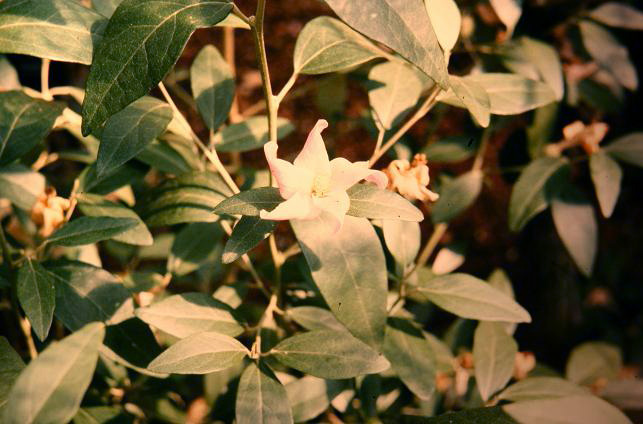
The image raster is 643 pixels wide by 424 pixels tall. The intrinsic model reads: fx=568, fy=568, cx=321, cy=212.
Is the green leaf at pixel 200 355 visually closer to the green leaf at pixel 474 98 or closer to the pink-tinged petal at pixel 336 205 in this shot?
the pink-tinged petal at pixel 336 205

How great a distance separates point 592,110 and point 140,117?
42.1 inches

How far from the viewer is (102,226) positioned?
0.71 metres

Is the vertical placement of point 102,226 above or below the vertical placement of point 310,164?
below

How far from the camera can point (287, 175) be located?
574 mm

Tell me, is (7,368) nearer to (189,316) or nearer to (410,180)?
(189,316)

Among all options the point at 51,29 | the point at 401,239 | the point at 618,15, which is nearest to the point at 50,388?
the point at 51,29

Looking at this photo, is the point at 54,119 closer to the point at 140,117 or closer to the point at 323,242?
the point at 140,117

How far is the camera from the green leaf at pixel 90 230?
27.4 inches

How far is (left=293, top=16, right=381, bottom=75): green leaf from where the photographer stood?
77 cm

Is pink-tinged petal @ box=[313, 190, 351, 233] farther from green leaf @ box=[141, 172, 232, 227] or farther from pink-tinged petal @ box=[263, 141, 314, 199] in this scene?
green leaf @ box=[141, 172, 232, 227]

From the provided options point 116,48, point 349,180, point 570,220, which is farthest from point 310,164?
point 570,220

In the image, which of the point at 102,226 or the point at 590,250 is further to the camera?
the point at 590,250

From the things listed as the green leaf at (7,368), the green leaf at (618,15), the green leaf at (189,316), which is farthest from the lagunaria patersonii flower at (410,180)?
the green leaf at (618,15)

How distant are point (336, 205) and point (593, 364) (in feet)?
2.85
